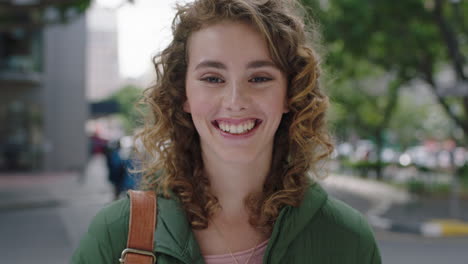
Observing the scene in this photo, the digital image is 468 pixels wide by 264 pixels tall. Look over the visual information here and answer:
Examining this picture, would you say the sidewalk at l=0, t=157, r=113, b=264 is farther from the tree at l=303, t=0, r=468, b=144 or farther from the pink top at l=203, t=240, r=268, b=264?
the tree at l=303, t=0, r=468, b=144

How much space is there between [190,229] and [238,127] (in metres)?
0.38

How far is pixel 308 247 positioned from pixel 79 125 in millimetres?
21827

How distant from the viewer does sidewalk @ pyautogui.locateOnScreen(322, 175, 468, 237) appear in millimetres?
9070

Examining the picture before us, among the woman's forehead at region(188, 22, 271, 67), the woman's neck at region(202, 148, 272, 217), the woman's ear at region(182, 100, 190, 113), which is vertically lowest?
the woman's neck at region(202, 148, 272, 217)

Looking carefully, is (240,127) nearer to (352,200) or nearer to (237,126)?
(237,126)

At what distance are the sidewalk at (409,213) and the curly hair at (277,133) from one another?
4521mm

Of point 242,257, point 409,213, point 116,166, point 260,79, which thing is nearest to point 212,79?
point 260,79

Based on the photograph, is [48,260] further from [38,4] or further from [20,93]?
[20,93]

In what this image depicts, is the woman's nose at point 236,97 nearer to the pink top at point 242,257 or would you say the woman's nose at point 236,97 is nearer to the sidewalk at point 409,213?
the pink top at point 242,257

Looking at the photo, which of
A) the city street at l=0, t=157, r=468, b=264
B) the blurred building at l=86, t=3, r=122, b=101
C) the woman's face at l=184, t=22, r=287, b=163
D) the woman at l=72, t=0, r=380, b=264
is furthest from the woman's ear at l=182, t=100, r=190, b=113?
the blurred building at l=86, t=3, r=122, b=101

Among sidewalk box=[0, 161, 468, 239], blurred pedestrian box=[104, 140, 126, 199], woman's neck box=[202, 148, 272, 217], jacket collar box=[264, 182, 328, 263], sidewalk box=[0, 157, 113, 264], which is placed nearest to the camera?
jacket collar box=[264, 182, 328, 263]

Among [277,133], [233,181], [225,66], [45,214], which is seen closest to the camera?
[225,66]

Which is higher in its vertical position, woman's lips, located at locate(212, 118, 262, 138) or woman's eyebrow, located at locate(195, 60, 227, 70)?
woman's eyebrow, located at locate(195, 60, 227, 70)

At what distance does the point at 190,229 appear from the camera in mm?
1630
